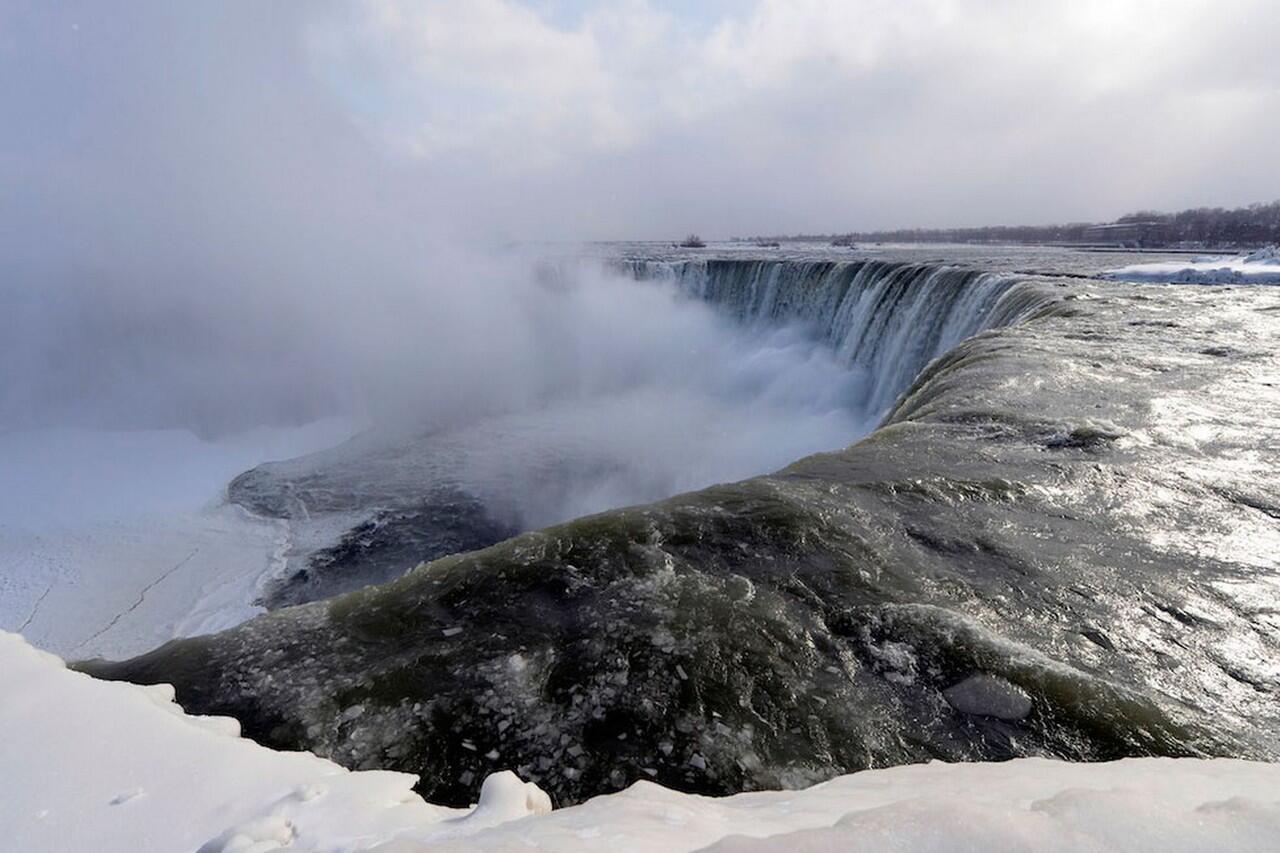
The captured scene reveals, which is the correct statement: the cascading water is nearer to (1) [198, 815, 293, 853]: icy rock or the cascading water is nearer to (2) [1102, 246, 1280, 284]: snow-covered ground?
(2) [1102, 246, 1280, 284]: snow-covered ground

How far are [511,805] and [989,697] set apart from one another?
7.34ft

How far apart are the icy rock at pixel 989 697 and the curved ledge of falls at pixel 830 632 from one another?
13 mm

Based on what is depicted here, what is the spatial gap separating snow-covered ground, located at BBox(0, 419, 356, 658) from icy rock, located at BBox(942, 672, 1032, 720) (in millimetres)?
9155

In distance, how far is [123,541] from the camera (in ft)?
37.4

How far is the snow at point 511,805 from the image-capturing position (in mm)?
1429

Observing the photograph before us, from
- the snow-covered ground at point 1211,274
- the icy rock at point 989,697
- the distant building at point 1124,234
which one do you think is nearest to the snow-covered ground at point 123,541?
the icy rock at point 989,697

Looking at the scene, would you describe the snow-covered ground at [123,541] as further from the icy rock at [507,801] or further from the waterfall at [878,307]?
the waterfall at [878,307]

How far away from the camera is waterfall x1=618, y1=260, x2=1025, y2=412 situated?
15055 millimetres

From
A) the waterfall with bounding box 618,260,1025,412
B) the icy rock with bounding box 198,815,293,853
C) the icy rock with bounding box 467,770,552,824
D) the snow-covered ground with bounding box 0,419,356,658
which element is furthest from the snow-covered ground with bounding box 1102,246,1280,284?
the snow-covered ground with bounding box 0,419,356,658

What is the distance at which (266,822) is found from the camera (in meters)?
1.81

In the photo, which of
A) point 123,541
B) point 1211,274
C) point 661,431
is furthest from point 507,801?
point 1211,274

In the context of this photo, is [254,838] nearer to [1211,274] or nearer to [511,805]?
[511,805]

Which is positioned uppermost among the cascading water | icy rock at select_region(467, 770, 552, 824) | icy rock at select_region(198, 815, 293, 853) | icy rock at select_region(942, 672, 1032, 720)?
icy rock at select_region(198, 815, 293, 853)

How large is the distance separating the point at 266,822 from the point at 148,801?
44 cm
